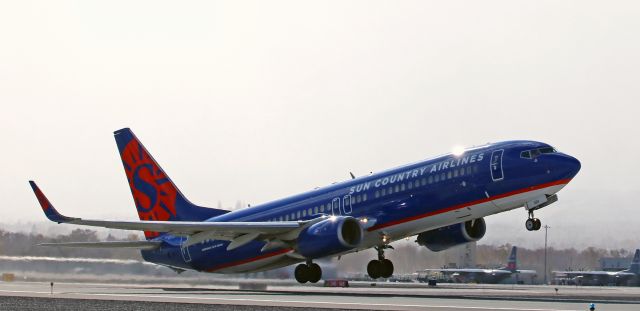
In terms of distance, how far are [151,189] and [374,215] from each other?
15.8m

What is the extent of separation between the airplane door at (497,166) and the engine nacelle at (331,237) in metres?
6.37

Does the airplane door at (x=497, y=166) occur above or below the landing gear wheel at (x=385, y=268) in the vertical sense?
above

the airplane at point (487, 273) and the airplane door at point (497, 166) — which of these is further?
the airplane at point (487, 273)

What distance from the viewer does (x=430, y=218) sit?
138 feet

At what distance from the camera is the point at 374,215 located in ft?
143

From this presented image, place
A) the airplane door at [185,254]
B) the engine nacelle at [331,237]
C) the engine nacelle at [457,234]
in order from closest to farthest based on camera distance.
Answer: the engine nacelle at [331,237], the engine nacelle at [457,234], the airplane door at [185,254]

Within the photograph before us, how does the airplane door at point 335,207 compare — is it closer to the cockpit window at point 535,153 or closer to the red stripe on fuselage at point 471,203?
the red stripe on fuselage at point 471,203

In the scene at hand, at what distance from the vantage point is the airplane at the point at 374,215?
40062 mm

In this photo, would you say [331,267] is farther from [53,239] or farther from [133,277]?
[53,239]

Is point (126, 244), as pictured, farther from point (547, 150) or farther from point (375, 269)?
point (547, 150)

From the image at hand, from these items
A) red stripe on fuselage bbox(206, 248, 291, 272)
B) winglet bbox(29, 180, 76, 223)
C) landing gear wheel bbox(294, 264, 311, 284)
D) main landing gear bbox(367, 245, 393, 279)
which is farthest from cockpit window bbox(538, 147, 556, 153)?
winglet bbox(29, 180, 76, 223)

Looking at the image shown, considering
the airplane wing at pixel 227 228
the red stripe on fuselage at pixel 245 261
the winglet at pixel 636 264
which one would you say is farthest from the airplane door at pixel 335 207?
the winglet at pixel 636 264

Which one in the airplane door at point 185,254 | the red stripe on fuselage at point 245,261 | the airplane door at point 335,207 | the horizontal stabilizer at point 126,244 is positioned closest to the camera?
the airplane door at point 335,207

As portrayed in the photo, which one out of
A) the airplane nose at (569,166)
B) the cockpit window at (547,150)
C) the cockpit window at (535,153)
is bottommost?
the airplane nose at (569,166)
